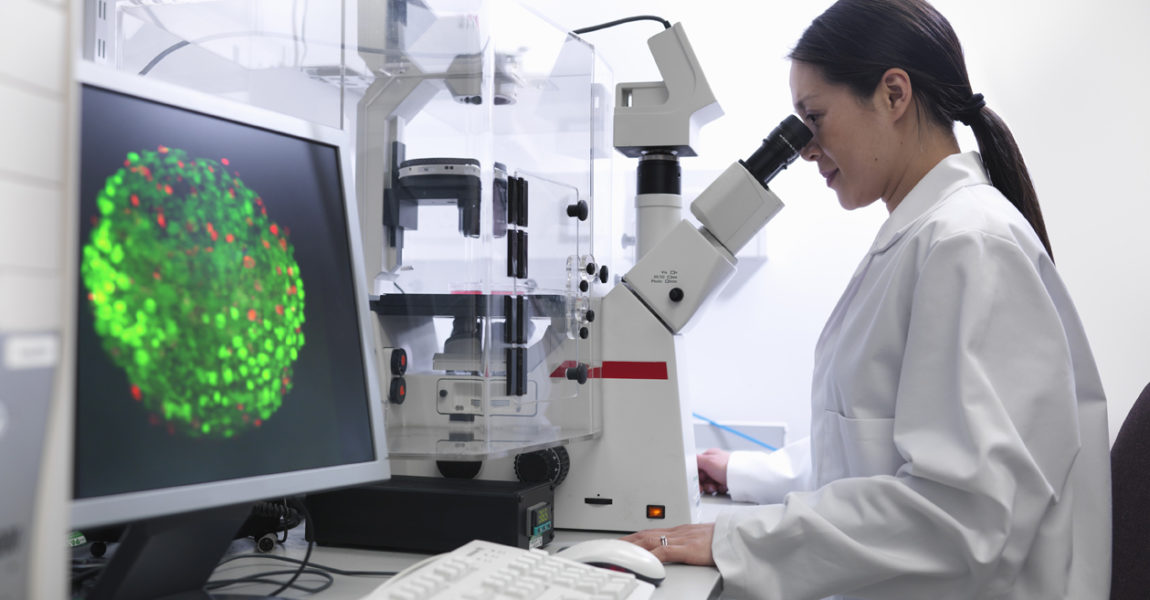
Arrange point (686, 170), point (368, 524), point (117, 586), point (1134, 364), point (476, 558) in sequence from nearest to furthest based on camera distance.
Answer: point (117, 586) → point (476, 558) → point (368, 524) → point (1134, 364) → point (686, 170)

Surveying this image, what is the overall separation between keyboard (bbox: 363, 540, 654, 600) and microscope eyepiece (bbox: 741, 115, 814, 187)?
664mm

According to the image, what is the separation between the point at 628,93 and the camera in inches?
52.9

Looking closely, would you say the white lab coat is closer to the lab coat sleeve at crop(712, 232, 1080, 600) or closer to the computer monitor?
the lab coat sleeve at crop(712, 232, 1080, 600)

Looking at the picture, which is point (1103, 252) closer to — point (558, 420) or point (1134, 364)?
point (1134, 364)

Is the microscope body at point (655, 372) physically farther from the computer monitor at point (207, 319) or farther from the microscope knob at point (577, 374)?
the computer monitor at point (207, 319)

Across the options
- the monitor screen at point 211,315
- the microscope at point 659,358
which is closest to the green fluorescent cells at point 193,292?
the monitor screen at point 211,315

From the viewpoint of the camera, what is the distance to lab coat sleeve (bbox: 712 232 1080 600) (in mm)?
845

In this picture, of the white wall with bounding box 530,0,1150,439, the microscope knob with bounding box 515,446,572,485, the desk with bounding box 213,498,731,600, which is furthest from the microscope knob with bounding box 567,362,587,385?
the white wall with bounding box 530,0,1150,439

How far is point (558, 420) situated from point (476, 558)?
44cm

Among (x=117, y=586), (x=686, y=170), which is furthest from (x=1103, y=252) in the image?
(x=117, y=586)

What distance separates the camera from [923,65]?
1.11 m

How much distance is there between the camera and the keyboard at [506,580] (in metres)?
0.68

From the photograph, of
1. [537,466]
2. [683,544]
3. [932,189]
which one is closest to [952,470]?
[683,544]

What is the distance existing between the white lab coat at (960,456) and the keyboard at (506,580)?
219 millimetres
